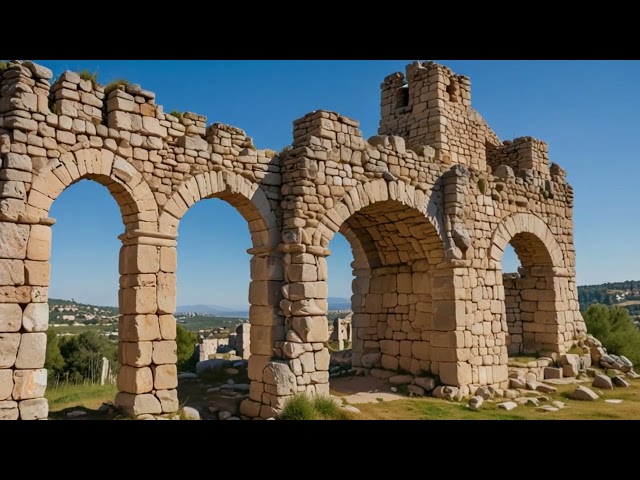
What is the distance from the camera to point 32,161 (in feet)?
22.8

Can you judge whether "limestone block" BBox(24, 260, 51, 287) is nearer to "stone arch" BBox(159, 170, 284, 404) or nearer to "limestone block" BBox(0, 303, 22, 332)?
"limestone block" BBox(0, 303, 22, 332)

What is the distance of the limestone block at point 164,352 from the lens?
7695 millimetres

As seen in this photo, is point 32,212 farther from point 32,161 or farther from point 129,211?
point 129,211

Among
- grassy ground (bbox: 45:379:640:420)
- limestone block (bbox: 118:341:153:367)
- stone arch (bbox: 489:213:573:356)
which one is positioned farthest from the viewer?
stone arch (bbox: 489:213:573:356)

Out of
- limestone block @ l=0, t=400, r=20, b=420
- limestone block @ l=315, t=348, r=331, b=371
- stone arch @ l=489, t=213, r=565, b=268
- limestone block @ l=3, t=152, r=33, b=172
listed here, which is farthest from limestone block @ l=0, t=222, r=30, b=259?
stone arch @ l=489, t=213, r=565, b=268

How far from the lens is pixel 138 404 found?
744 cm

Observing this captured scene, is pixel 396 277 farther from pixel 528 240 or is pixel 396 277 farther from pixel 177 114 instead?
pixel 177 114

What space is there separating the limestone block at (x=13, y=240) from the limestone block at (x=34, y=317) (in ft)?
2.17

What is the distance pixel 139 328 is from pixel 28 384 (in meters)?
1.54

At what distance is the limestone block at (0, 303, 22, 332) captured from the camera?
6.52 meters

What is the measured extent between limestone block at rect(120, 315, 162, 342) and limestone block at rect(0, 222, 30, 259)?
1.69 meters
